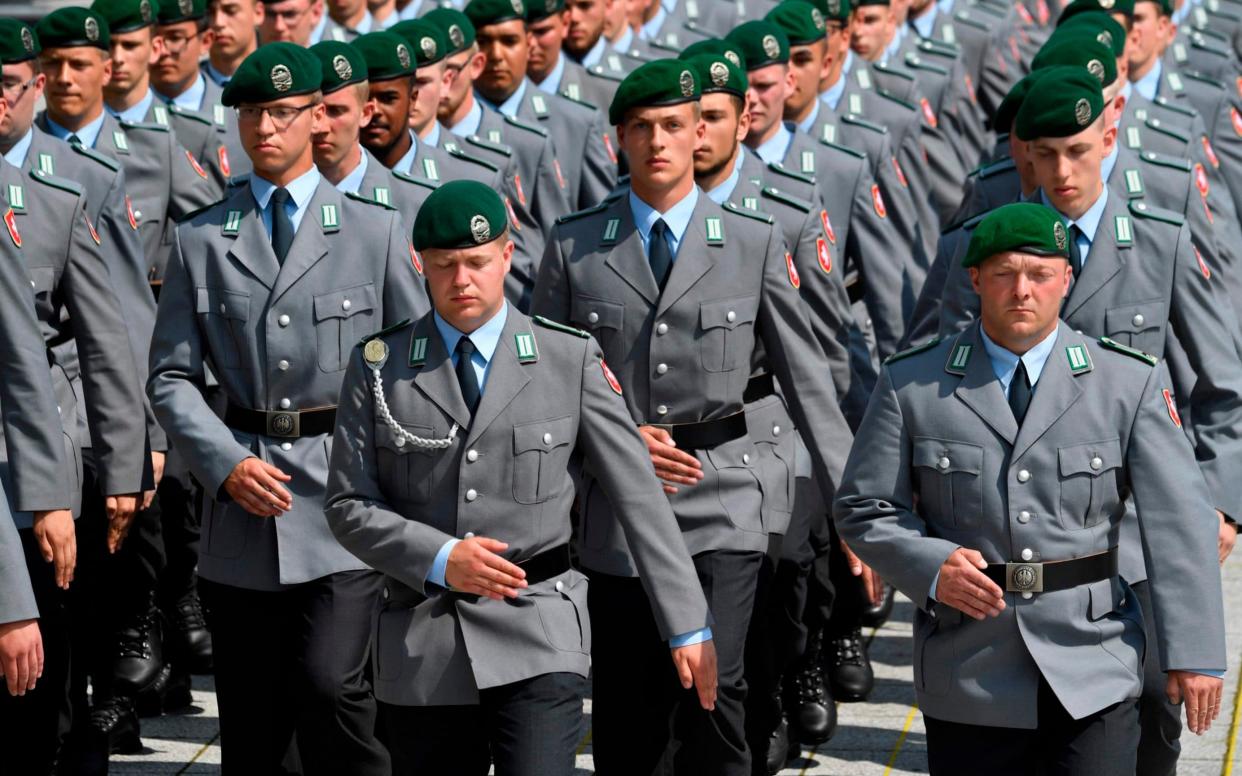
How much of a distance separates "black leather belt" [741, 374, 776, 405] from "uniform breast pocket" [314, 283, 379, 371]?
1.14 metres

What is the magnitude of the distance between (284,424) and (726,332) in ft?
4.36

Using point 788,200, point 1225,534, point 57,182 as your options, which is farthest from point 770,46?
point 1225,534

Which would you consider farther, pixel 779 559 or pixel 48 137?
pixel 48 137

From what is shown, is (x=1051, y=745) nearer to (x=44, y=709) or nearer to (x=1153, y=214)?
(x=1153, y=214)

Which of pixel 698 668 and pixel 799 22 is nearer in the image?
pixel 698 668

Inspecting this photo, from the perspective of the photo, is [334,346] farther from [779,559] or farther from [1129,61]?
[1129,61]

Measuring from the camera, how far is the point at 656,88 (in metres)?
7.26

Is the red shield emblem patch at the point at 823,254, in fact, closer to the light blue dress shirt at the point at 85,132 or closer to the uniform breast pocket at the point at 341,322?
the uniform breast pocket at the point at 341,322

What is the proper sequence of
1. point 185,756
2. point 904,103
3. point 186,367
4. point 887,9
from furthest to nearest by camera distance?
point 887,9 < point 904,103 < point 185,756 < point 186,367

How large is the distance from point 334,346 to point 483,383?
1041mm

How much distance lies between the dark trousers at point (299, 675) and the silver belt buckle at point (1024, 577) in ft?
6.47

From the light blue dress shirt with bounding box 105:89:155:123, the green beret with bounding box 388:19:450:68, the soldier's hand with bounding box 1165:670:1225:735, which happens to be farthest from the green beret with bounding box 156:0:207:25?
the soldier's hand with bounding box 1165:670:1225:735

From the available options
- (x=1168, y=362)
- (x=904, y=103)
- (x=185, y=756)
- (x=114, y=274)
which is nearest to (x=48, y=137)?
(x=114, y=274)

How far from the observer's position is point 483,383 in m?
6.19
